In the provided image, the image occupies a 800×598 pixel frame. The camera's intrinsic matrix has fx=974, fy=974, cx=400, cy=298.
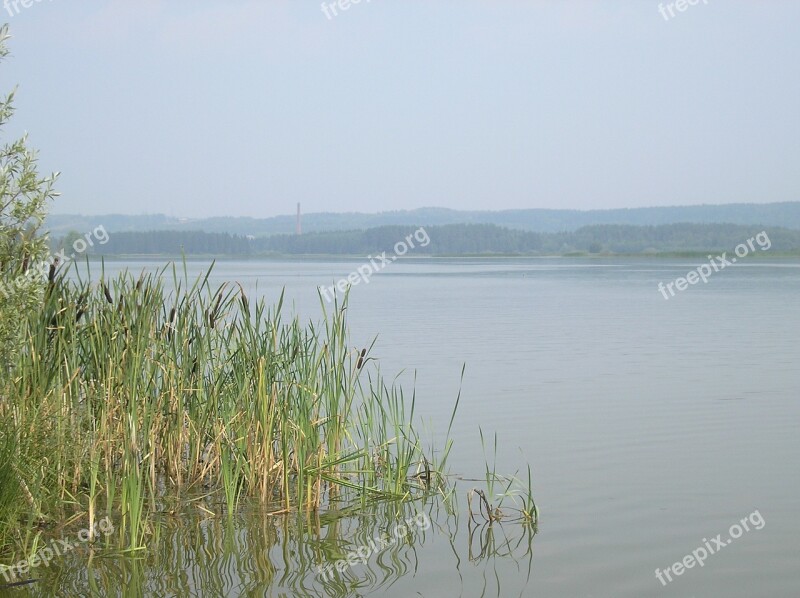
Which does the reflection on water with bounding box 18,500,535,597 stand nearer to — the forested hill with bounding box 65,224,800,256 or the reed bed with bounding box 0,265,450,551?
the reed bed with bounding box 0,265,450,551

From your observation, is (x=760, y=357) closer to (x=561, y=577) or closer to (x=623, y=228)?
(x=561, y=577)

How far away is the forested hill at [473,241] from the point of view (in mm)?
124562

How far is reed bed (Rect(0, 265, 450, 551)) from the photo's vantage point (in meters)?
6.71

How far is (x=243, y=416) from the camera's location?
7.38 m

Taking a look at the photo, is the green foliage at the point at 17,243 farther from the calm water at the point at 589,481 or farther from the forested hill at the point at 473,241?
the forested hill at the point at 473,241

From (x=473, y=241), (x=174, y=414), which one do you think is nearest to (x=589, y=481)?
(x=174, y=414)

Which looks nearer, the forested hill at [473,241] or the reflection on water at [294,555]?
the reflection on water at [294,555]

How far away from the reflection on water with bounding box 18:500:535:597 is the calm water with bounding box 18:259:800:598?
20 millimetres

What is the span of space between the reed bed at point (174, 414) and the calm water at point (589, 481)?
40 cm

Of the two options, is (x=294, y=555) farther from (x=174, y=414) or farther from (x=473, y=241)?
(x=473, y=241)

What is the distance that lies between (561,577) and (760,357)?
1273 centimetres

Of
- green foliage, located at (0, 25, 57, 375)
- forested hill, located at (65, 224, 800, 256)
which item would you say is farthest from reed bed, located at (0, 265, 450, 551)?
forested hill, located at (65, 224, 800, 256)

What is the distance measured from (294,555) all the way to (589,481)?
3.25m

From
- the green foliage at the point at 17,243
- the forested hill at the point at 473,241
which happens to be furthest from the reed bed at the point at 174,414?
the forested hill at the point at 473,241
